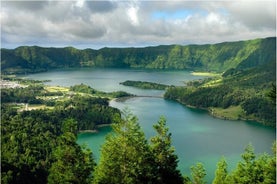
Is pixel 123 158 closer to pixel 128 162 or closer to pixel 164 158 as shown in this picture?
pixel 128 162

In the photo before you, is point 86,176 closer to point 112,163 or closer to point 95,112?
point 112,163

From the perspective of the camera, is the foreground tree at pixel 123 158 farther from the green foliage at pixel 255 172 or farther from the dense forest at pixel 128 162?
the green foliage at pixel 255 172

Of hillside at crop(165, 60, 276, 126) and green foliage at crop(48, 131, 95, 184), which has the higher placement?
green foliage at crop(48, 131, 95, 184)

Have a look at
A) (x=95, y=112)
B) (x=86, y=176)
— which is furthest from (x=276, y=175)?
(x=95, y=112)

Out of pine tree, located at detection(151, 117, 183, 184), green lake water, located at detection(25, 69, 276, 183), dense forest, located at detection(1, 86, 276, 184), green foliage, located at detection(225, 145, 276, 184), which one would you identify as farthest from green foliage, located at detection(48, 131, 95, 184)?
green lake water, located at detection(25, 69, 276, 183)

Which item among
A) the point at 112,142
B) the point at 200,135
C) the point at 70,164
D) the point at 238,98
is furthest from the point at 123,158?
the point at 238,98

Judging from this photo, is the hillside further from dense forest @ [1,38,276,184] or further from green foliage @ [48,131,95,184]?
green foliage @ [48,131,95,184]

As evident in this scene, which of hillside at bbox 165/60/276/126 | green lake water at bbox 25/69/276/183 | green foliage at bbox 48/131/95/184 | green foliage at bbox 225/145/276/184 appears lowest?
green lake water at bbox 25/69/276/183

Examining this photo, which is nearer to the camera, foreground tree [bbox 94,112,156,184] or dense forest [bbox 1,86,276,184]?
foreground tree [bbox 94,112,156,184]

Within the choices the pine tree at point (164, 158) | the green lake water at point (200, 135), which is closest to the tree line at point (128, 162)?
the pine tree at point (164, 158)
